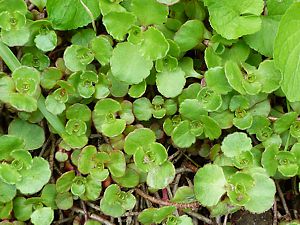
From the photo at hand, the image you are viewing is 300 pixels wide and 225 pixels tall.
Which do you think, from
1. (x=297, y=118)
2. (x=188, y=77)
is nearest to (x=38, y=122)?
(x=188, y=77)

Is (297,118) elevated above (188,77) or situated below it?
below

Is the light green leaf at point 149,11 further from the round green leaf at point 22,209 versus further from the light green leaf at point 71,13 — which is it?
the round green leaf at point 22,209

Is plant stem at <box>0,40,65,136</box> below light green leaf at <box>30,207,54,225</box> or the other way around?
the other way around

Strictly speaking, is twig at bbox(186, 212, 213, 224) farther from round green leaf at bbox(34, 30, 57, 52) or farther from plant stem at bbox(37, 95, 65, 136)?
round green leaf at bbox(34, 30, 57, 52)

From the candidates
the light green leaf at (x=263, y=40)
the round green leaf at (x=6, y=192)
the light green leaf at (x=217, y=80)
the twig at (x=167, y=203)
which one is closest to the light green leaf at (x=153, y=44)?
the light green leaf at (x=217, y=80)

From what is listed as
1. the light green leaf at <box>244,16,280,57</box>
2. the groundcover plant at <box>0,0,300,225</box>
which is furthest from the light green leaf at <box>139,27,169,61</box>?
the light green leaf at <box>244,16,280,57</box>

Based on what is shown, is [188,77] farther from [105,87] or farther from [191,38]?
[105,87]

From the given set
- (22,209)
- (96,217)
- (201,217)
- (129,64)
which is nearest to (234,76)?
(129,64)

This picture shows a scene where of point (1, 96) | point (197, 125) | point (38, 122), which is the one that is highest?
point (1, 96)
